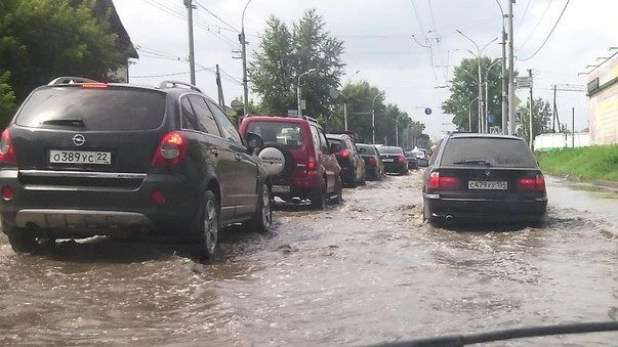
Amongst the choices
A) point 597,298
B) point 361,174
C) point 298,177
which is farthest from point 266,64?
point 597,298

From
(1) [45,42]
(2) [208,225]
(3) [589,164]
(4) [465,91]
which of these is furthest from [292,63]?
(4) [465,91]

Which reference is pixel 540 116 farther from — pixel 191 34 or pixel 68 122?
pixel 68 122

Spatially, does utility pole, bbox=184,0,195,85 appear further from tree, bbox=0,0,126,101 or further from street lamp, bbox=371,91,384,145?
street lamp, bbox=371,91,384,145

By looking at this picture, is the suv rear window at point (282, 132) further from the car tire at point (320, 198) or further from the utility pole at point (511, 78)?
the utility pole at point (511, 78)

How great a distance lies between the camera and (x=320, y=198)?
12469 mm

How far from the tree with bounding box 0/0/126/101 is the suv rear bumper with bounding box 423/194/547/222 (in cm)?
813

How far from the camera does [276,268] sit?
21.3 feet

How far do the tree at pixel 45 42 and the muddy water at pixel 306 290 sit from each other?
22.9 ft

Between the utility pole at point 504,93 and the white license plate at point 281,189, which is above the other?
the utility pole at point 504,93

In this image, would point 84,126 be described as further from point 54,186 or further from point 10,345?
point 10,345

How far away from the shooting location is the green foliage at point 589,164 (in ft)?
84.8

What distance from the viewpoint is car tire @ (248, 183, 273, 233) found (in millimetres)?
8922

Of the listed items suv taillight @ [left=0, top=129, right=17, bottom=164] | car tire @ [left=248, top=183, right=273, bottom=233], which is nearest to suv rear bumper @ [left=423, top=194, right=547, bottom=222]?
car tire @ [left=248, top=183, right=273, bottom=233]

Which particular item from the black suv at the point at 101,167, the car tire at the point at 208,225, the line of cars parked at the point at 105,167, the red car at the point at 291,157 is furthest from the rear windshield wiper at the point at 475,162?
the black suv at the point at 101,167
